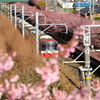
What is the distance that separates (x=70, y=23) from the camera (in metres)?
27.5

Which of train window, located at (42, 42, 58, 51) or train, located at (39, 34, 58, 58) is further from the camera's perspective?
train window, located at (42, 42, 58, 51)

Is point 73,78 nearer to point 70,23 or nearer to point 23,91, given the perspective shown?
point 23,91

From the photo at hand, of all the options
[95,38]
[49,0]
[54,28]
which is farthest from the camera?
[49,0]

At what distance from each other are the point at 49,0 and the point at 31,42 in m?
38.2

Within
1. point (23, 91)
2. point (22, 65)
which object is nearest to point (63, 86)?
point (22, 65)

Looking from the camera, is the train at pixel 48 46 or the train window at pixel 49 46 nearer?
the train at pixel 48 46

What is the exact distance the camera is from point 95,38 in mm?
18750

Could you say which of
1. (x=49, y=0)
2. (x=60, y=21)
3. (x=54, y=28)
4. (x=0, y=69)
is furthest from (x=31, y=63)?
(x=49, y=0)

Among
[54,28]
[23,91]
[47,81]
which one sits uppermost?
[47,81]

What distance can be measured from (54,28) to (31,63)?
17.7m

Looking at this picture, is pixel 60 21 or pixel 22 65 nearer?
pixel 22 65

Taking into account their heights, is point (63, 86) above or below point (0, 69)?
below

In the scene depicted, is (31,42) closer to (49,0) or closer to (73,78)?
(73,78)

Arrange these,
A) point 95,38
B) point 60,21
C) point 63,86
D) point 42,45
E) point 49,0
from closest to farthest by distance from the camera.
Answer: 1. point 63,86
2. point 42,45
3. point 95,38
4. point 60,21
5. point 49,0
